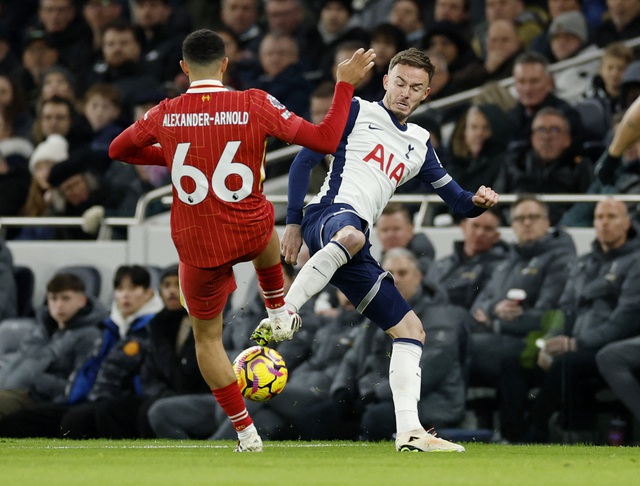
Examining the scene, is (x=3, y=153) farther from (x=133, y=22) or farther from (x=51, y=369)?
(x=51, y=369)

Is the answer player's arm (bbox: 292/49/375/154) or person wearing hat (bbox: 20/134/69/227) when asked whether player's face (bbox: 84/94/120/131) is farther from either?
player's arm (bbox: 292/49/375/154)

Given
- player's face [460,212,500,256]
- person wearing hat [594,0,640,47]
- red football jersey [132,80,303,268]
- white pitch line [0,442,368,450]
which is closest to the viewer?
red football jersey [132,80,303,268]

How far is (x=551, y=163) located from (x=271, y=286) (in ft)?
16.0

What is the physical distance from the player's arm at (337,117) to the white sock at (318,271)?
0.60 meters

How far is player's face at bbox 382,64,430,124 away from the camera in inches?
349

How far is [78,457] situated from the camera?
8258mm

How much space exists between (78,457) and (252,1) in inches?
430

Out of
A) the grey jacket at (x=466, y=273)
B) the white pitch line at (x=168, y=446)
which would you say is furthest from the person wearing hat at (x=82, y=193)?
the white pitch line at (x=168, y=446)

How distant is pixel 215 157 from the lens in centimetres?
817

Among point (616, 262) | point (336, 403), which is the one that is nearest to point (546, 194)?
point (616, 262)

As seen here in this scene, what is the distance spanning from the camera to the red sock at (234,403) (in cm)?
862

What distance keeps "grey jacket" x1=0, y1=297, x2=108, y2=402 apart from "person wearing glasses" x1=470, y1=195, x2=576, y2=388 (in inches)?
140

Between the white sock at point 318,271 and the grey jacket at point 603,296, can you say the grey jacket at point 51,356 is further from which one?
the white sock at point 318,271

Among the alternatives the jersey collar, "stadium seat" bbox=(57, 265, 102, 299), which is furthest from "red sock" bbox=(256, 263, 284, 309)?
"stadium seat" bbox=(57, 265, 102, 299)
